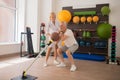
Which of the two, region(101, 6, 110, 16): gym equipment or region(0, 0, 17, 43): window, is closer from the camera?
region(101, 6, 110, 16): gym equipment

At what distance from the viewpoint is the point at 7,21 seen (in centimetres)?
618

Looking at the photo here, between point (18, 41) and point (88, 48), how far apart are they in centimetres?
297

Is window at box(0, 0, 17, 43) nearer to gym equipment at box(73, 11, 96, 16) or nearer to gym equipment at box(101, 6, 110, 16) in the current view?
gym equipment at box(73, 11, 96, 16)

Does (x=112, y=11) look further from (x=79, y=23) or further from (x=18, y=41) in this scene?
(x=18, y=41)

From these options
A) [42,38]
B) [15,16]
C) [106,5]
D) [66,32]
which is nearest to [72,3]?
[106,5]

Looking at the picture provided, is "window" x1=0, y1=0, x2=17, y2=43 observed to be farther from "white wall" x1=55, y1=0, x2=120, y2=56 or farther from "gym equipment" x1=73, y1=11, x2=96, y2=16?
"gym equipment" x1=73, y1=11, x2=96, y2=16

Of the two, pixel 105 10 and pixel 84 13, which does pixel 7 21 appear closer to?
pixel 84 13

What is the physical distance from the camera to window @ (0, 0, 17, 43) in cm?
586

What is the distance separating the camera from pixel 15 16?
6523 mm

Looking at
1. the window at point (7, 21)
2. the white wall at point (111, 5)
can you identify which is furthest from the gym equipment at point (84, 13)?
the window at point (7, 21)

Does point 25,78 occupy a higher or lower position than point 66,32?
lower

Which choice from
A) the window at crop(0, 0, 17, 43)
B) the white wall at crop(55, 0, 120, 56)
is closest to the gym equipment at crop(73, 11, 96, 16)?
the white wall at crop(55, 0, 120, 56)

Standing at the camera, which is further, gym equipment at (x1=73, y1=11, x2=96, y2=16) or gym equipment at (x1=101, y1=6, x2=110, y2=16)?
gym equipment at (x1=73, y1=11, x2=96, y2=16)

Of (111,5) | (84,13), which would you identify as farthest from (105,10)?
(84,13)
